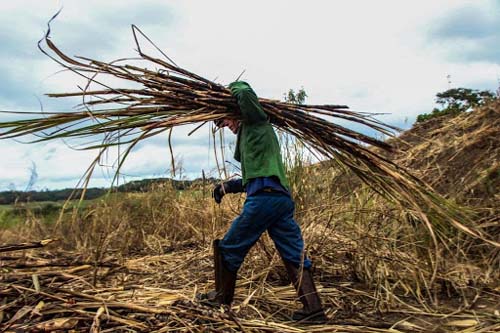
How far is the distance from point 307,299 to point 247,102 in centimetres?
125

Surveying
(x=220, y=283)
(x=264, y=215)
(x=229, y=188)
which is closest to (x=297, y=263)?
(x=264, y=215)

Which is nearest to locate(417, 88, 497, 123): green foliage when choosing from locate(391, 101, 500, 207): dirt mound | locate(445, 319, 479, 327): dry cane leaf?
locate(391, 101, 500, 207): dirt mound

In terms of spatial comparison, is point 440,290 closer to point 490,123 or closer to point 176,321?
point 176,321

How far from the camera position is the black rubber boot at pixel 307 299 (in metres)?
3.23

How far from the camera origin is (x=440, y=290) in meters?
4.01

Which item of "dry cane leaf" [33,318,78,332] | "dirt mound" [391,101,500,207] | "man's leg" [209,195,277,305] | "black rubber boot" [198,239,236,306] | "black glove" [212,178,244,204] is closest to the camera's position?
"dry cane leaf" [33,318,78,332]

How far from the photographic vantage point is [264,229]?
3258mm

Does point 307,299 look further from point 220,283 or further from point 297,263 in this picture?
point 220,283

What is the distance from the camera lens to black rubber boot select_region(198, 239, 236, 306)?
335cm

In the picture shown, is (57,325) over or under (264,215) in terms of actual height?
under

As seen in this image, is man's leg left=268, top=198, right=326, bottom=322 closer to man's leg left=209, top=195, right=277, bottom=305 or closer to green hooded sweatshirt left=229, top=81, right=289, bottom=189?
man's leg left=209, top=195, right=277, bottom=305

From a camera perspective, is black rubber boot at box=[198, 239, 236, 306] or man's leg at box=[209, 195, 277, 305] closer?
man's leg at box=[209, 195, 277, 305]

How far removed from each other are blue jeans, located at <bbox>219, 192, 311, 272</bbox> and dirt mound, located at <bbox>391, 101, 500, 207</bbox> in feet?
6.97

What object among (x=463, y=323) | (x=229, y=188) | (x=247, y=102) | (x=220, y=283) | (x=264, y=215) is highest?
(x=247, y=102)
